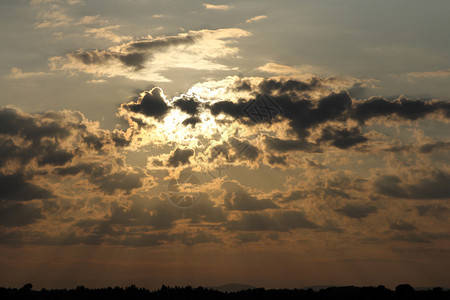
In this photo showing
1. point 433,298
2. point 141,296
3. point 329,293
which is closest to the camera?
point 433,298

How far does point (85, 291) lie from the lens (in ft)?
346

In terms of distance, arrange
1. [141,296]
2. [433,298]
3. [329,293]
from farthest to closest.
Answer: [141,296] → [329,293] → [433,298]

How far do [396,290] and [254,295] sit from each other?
23529 mm

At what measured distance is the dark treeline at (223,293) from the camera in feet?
303

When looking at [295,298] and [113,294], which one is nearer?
[295,298]

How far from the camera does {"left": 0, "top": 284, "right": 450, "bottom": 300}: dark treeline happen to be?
9244cm

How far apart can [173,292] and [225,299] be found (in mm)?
10432

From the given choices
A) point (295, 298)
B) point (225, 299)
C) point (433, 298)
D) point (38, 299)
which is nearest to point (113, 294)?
point (38, 299)

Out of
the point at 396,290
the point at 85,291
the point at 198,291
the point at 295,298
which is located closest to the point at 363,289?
the point at 396,290

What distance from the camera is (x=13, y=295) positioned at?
102m

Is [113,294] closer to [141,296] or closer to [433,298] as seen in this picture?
[141,296]

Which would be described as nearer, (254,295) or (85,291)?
(254,295)

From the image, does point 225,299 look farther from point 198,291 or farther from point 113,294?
point 113,294

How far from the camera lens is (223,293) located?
10175cm
